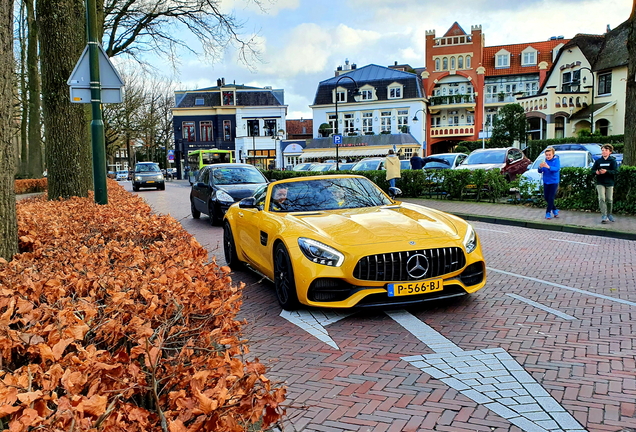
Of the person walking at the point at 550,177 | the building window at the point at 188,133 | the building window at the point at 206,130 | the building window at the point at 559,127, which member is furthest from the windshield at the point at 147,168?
the building window at the point at 559,127

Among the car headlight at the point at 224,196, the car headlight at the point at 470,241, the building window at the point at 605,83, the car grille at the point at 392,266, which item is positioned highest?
the building window at the point at 605,83

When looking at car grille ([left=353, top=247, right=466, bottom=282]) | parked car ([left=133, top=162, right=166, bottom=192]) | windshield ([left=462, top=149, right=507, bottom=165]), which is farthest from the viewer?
parked car ([left=133, top=162, right=166, bottom=192])

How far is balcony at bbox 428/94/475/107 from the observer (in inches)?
2478

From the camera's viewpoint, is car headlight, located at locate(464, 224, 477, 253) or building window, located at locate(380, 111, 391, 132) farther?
building window, located at locate(380, 111, 391, 132)

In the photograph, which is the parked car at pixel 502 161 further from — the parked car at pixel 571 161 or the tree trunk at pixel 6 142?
A: the tree trunk at pixel 6 142

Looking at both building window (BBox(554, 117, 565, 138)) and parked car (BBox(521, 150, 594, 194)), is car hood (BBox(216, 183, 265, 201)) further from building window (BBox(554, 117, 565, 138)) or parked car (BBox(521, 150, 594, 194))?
building window (BBox(554, 117, 565, 138))

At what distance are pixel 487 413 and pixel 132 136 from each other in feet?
191

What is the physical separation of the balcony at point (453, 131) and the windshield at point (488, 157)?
44.2m

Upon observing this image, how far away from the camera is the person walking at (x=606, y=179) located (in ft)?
39.5

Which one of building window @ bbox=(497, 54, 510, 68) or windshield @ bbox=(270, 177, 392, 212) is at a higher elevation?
building window @ bbox=(497, 54, 510, 68)

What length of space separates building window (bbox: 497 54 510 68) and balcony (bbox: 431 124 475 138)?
8.47 metres

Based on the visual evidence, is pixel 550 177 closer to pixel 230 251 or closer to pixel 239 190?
pixel 239 190

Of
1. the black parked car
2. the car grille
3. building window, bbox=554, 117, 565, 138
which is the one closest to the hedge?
the car grille

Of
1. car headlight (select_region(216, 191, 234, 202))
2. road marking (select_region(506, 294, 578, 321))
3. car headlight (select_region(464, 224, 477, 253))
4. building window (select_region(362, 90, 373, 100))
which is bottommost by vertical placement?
road marking (select_region(506, 294, 578, 321))
